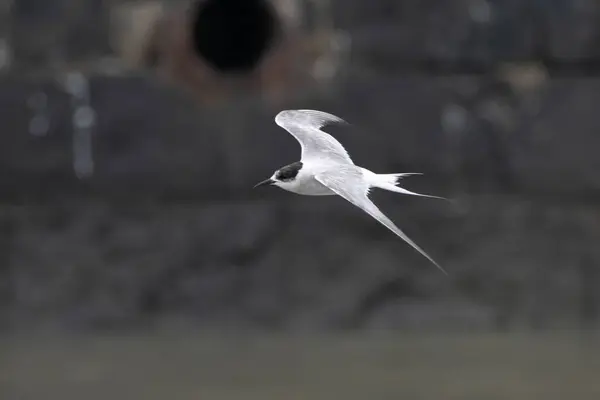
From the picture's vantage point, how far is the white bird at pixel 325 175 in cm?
139

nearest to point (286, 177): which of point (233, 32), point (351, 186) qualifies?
point (351, 186)

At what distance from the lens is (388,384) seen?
3.12m

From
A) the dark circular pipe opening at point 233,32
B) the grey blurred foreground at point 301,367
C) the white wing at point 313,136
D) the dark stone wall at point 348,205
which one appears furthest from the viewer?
the dark circular pipe opening at point 233,32

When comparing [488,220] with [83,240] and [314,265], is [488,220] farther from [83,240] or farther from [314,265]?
[83,240]

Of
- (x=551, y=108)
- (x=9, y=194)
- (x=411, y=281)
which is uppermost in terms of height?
(x=551, y=108)

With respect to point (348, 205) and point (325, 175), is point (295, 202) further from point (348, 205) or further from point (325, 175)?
point (325, 175)

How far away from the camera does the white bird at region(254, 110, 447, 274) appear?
139 centimetres

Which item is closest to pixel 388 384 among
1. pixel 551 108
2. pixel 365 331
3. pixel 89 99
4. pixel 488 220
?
Result: pixel 365 331

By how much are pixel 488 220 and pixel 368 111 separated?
39 centimetres

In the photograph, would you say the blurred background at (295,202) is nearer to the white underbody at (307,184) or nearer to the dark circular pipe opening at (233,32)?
the dark circular pipe opening at (233,32)

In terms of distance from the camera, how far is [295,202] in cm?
322

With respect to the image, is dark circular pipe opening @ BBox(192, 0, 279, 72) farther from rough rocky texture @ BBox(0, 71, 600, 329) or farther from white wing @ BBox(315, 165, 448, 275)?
white wing @ BBox(315, 165, 448, 275)

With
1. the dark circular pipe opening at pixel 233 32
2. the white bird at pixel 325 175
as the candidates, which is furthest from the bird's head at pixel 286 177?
the dark circular pipe opening at pixel 233 32

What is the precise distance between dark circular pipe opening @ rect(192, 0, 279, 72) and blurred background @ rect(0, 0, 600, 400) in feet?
0.19
